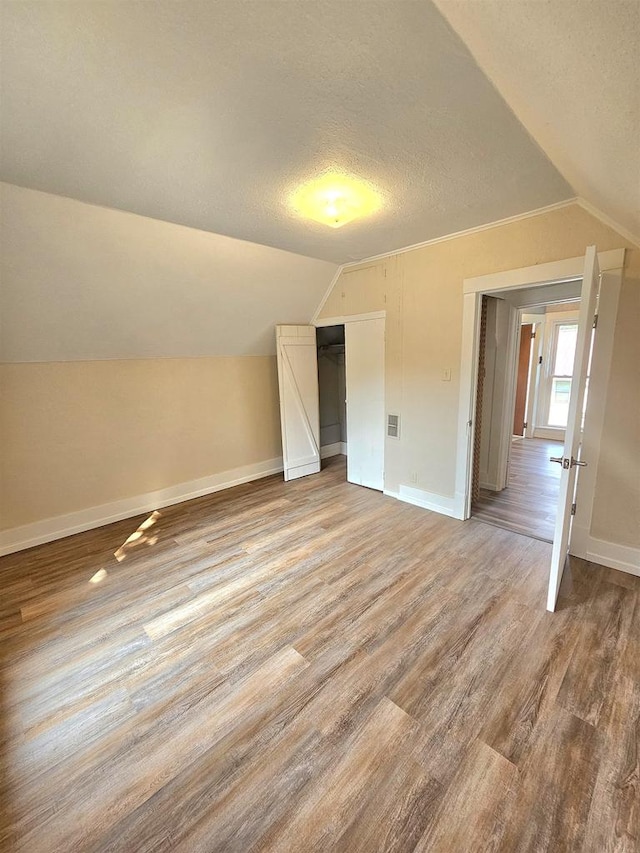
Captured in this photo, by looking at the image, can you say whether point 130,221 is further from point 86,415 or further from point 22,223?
point 86,415

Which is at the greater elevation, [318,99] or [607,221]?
[318,99]

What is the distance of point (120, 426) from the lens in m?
3.70

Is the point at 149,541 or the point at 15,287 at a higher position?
the point at 15,287

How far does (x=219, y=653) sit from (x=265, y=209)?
2.91 m

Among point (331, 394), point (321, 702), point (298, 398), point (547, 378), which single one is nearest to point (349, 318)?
point (298, 398)

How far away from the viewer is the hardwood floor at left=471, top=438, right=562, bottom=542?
3277 millimetres

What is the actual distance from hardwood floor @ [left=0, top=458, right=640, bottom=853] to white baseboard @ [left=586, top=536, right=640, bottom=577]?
0.29 feet

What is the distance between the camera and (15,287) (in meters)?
2.55

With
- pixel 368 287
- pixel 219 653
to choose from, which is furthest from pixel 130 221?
pixel 219 653

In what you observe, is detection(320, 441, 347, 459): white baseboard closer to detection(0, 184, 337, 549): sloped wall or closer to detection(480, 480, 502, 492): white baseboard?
detection(0, 184, 337, 549): sloped wall

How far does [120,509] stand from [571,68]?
4.45m

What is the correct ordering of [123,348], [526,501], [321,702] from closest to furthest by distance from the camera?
[321,702] < [123,348] < [526,501]

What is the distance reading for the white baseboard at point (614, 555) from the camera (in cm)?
251

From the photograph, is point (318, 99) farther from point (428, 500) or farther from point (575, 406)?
point (428, 500)
